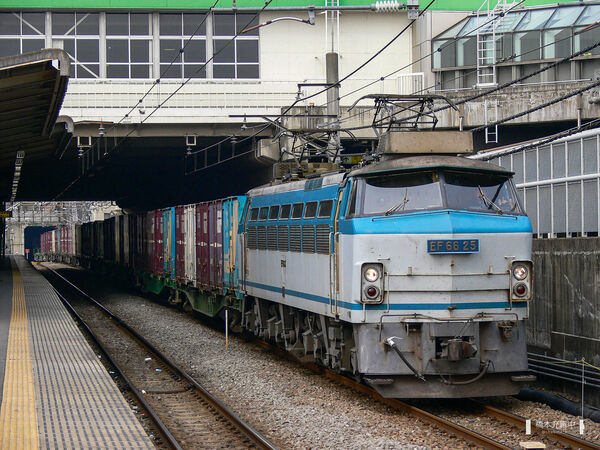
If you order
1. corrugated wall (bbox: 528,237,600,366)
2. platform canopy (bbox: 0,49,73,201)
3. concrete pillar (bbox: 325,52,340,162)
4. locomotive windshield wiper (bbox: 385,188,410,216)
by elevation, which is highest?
concrete pillar (bbox: 325,52,340,162)

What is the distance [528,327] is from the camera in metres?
16.4

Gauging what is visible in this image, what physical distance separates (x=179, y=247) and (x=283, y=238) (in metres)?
13.9

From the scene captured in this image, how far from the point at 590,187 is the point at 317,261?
490 centimetres

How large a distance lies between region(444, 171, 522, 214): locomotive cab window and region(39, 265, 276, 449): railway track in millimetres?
4265

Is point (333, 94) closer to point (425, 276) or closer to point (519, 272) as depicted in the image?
point (519, 272)

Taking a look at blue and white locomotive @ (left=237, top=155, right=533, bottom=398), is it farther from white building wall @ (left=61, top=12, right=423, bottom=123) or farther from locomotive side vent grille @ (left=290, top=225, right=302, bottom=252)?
white building wall @ (left=61, top=12, right=423, bottom=123)

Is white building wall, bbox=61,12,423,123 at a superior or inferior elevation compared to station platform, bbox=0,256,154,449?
superior

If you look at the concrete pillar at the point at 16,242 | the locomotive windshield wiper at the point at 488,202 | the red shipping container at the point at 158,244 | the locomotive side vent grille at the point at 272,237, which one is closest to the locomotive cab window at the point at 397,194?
the locomotive windshield wiper at the point at 488,202

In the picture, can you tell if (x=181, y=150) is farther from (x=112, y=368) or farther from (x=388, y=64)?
(x=112, y=368)

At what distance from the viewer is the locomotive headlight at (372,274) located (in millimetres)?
12102

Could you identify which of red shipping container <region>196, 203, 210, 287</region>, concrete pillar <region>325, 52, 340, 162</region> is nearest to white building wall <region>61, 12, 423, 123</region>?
concrete pillar <region>325, 52, 340, 162</region>

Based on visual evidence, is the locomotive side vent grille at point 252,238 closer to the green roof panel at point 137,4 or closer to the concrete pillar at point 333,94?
the concrete pillar at point 333,94

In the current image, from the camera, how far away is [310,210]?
1455 centimetres

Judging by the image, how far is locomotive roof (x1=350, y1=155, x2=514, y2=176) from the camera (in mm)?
12344
